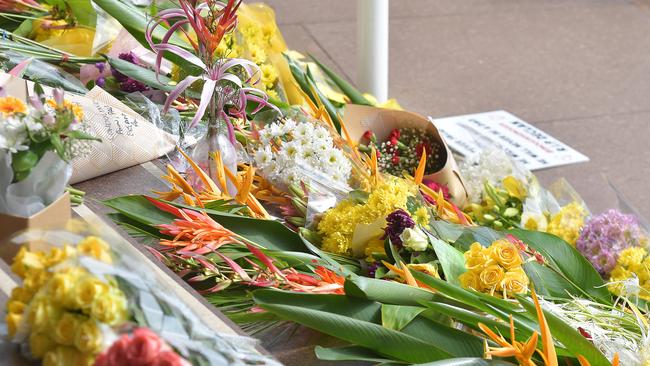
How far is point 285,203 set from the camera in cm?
150

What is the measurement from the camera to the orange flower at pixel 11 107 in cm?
97

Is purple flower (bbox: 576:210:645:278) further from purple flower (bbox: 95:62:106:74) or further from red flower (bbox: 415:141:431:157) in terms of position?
purple flower (bbox: 95:62:106:74)

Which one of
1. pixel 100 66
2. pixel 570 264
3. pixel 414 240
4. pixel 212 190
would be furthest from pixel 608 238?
pixel 100 66

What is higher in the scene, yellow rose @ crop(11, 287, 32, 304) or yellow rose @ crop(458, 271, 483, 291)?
yellow rose @ crop(11, 287, 32, 304)

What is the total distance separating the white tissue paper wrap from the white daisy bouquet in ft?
1.83

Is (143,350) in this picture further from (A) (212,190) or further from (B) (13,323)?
(A) (212,190)

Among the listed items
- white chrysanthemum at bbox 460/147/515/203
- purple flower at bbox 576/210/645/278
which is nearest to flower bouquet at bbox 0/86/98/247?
purple flower at bbox 576/210/645/278

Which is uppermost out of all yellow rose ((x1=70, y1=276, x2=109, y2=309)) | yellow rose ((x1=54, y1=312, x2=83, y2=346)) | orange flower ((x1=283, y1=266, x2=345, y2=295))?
yellow rose ((x1=70, y1=276, x2=109, y2=309))

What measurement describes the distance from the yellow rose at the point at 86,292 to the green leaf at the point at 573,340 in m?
0.55

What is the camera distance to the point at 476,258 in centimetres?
130

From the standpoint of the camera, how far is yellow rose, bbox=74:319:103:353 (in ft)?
2.35

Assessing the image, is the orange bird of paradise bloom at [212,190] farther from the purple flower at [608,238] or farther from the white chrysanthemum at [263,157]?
the purple flower at [608,238]

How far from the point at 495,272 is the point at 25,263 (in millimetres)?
694

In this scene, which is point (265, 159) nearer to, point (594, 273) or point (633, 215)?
point (594, 273)
